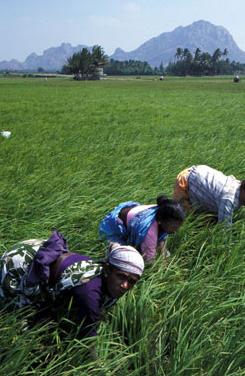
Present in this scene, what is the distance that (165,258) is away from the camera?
3.16m

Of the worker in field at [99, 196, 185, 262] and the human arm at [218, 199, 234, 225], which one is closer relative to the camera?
the worker in field at [99, 196, 185, 262]

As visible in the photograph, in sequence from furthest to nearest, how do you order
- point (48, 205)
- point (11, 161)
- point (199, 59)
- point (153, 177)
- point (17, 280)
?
1. point (199, 59)
2. point (11, 161)
3. point (153, 177)
4. point (48, 205)
5. point (17, 280)

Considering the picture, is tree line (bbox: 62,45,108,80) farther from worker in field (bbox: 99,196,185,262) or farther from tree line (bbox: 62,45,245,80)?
worker in field (bbox: 99,196,185,262)

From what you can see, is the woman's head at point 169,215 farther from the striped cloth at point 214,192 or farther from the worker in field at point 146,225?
the striped cloth at point 214,192

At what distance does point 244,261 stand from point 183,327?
0.93m

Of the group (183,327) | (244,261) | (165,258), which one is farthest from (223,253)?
(183,327)

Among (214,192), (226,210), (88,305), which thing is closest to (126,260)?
(88,305)

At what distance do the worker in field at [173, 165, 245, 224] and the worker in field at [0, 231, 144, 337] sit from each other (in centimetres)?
148

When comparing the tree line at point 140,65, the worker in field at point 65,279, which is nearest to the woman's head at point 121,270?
the worker in field at point 65,279

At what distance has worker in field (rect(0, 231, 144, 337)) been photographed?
227 cm

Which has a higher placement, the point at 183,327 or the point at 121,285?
the point at 121,285

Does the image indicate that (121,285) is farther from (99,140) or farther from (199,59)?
(199,59)

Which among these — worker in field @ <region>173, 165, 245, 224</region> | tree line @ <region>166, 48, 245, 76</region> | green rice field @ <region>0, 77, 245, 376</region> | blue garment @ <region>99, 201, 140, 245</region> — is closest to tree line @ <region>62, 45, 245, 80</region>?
tree line @ <region>166, 48, 245, 76</region>

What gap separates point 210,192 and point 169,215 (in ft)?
3.00
